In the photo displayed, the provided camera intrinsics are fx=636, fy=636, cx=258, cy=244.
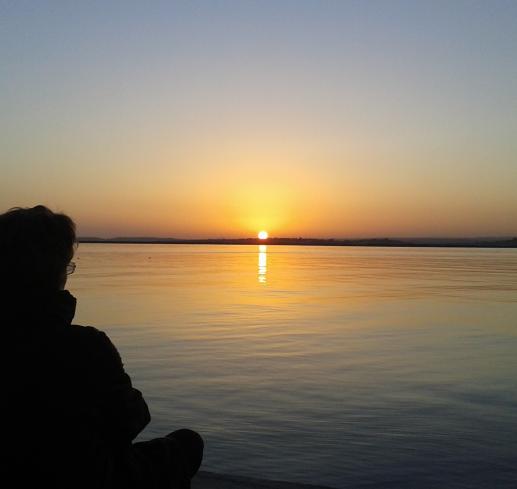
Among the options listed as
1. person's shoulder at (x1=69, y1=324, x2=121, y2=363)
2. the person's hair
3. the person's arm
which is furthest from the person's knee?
the person's hair

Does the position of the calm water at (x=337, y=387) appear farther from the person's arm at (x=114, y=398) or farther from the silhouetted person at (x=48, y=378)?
the silhouetted person at (x=48, y=378)

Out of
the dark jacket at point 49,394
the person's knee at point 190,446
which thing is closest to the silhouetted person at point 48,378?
the dark jacket at point 49,394

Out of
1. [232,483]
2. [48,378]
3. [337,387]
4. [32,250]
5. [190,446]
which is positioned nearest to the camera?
[48,378]

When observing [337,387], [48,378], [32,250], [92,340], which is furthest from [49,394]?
[337,387]

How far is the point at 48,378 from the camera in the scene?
2.29 meters

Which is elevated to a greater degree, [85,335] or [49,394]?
[85,335]

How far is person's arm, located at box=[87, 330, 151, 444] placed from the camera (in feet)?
7.75

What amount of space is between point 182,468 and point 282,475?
3455 millimetres

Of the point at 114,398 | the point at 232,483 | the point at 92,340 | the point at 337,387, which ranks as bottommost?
the point at 337,387

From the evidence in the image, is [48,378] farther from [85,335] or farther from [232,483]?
[232,483]

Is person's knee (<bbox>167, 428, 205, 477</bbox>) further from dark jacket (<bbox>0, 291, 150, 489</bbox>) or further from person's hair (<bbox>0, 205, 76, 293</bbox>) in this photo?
person's hair (<bbox>0, 205, 76, 293</bbox>)

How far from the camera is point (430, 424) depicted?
25.9 ft

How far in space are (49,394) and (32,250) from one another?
0.54 m

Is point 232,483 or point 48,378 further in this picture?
point 232,483
